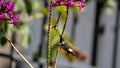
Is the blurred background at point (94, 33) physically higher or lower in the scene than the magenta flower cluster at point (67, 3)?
lower

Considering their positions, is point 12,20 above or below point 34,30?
above

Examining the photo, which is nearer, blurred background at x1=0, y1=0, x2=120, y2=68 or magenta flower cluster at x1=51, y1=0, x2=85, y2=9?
magenta flower cluster at x1=51, y1=0, x2=85, y2=9

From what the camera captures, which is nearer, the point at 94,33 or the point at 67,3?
the point at 67,3

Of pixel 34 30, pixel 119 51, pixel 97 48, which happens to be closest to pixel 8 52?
pixel 34 30

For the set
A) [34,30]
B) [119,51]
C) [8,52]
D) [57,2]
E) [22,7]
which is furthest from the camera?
[119,51]

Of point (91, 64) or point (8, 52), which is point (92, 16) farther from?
point (8, 52)

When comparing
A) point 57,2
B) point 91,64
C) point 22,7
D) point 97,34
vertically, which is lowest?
point 91,64

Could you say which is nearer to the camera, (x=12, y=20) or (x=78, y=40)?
(x=12, y=20)

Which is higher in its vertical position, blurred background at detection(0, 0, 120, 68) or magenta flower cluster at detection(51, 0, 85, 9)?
magenta flower cluster at detection(51, 0, 85, 9)

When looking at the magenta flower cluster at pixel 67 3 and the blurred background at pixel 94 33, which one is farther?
the blurred background at pixel 94 33

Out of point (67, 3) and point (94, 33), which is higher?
point (67, 3)

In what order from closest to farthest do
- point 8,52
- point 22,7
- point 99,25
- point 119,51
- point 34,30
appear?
point 22,7, point 8,52, point 34,30, point 99,25, point 119,51
